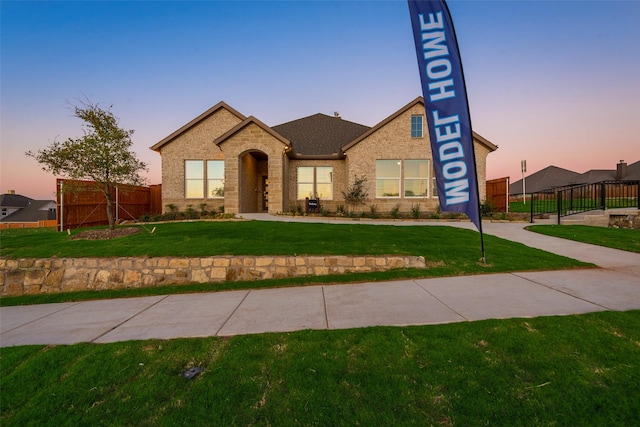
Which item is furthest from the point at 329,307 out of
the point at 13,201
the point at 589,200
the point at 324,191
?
the point at 13,201

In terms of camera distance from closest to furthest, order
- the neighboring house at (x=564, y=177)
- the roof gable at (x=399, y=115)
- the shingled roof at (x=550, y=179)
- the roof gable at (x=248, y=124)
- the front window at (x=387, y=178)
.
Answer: the roof gable at (x=248, y=124) < the roof gable at (x=399, y=115) < the front window at (x=387, y=178) < the neighboring house at (x=564, y=177) < the shingled roof at (x=550, y=179)

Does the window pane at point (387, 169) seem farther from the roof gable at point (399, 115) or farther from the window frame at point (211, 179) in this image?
the window frame at point (211, 179)

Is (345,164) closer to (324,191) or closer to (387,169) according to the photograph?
(324,191)

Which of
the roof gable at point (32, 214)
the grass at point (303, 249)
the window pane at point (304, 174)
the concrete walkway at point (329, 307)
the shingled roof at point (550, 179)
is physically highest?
the shingled roof at point (550, 179)

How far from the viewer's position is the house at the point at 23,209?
35.3 metres

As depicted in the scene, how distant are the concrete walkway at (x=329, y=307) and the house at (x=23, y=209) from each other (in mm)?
44903

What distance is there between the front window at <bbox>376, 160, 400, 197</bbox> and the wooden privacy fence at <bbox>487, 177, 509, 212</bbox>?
7.08 m

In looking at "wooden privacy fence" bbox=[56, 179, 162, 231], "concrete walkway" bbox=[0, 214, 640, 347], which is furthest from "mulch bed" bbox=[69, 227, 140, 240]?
"concrete walkway" bbox=[0, 214, 640, 347]

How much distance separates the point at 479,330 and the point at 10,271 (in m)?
10.5

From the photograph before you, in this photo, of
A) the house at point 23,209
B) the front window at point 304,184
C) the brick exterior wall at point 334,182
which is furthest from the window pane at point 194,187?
the house at point 23,209

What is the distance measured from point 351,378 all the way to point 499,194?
20.3 meters

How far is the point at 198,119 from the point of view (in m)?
16.4

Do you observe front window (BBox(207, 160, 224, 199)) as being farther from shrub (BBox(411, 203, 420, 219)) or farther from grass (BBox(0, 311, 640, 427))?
grass (BBox(0, 311, 640, 427))

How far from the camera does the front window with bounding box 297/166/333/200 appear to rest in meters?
17.4
